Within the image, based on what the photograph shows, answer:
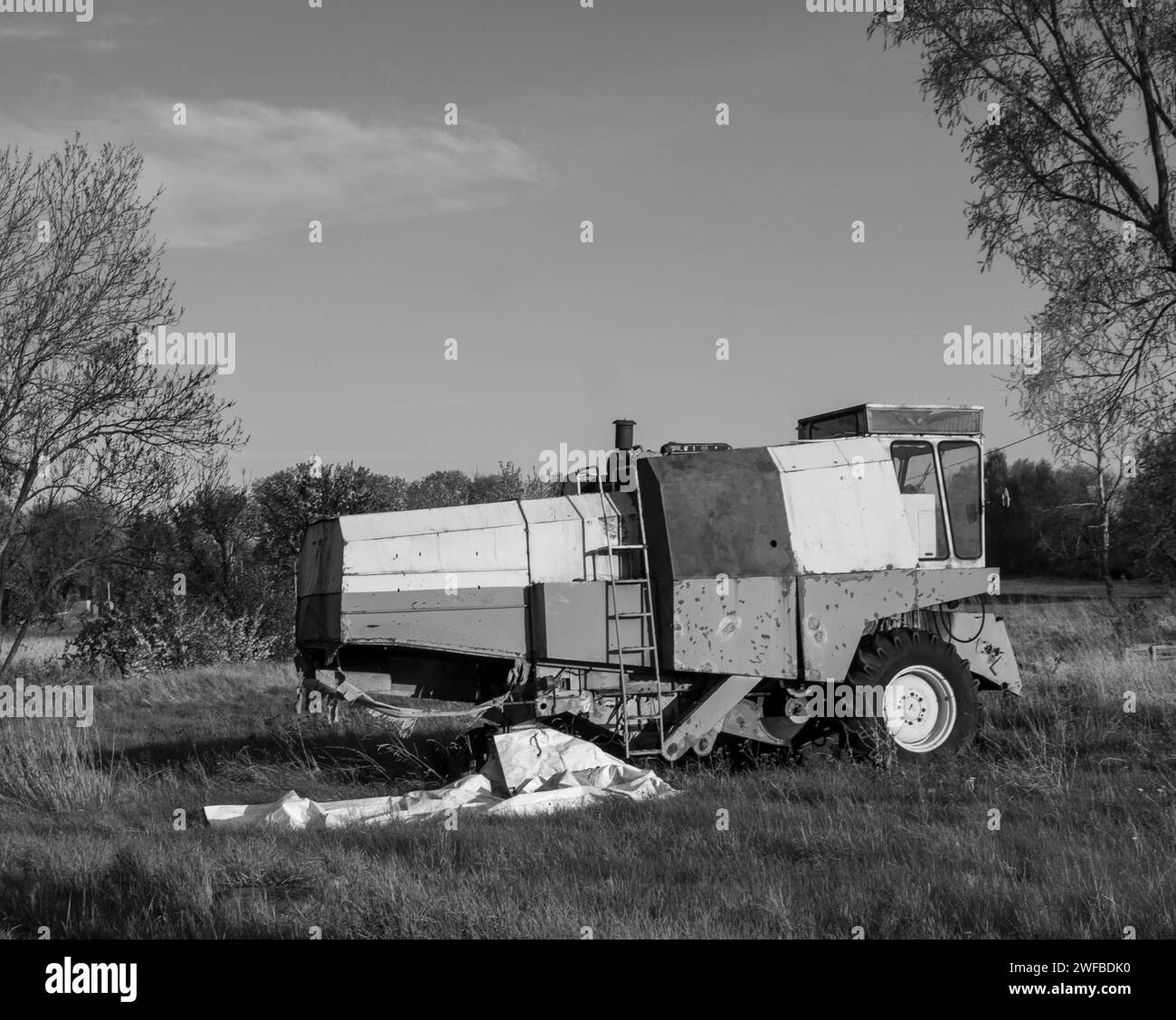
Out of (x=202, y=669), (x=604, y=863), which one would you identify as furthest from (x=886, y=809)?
(x=202, y=669)

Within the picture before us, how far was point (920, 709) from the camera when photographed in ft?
33.0

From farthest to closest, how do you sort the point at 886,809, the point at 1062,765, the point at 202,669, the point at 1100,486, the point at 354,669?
the point at 1100,486, the point at 202,669, the point at 354,669, the point at 1062,765, the point at 886,809

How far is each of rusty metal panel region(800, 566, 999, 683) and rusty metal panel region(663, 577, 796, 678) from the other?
7.2 inches

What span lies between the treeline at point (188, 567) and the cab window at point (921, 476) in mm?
3101

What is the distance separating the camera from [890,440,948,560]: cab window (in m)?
10.4

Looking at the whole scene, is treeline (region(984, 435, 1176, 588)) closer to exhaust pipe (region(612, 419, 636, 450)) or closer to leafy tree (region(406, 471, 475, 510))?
exhaust pipe (region(612, 419, 636, 450))

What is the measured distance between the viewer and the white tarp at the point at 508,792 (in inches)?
320

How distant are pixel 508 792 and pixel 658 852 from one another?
2162mm

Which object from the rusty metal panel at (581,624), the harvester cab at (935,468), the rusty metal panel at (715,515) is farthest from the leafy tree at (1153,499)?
the rusty metal panel at (581,624)

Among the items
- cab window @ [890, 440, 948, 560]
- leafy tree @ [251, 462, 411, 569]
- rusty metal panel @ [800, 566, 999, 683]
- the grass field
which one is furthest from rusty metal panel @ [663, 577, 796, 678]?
leafy tree @ [251, 462, 411, 569]

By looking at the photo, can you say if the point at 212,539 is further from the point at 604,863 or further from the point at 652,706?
the point at 604,863
